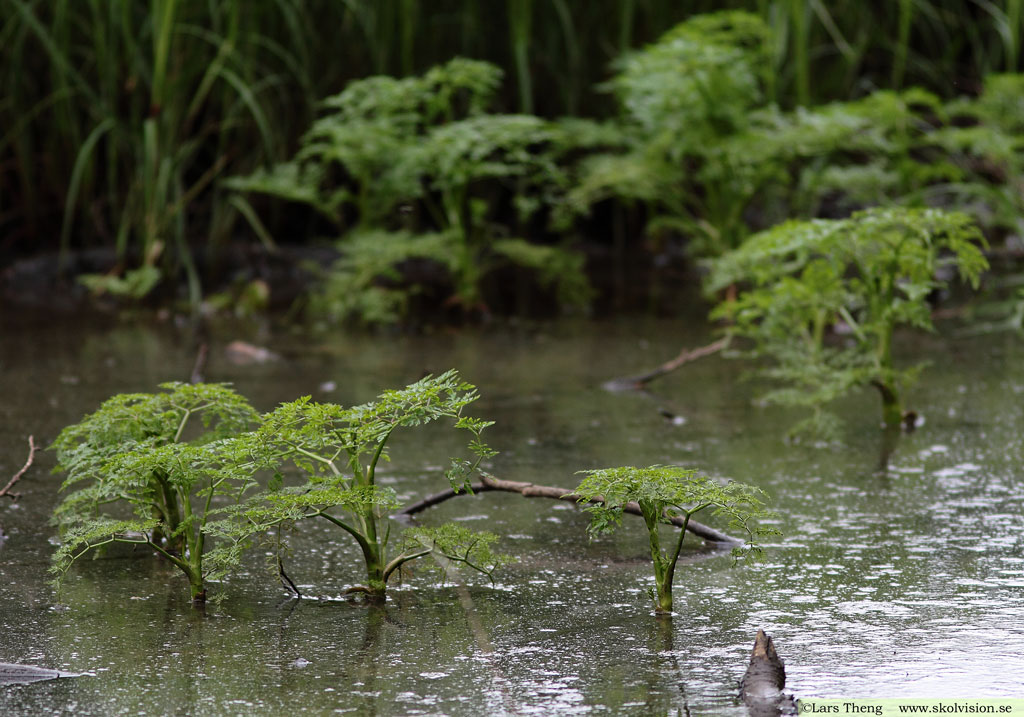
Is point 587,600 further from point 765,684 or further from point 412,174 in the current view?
point 412,174

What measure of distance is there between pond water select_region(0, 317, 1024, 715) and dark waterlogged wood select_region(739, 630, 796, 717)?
0.12 ft

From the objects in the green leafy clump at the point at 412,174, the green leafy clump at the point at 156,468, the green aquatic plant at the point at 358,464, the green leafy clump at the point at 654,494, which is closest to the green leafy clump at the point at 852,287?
the green leafy clump at the point at 654,494

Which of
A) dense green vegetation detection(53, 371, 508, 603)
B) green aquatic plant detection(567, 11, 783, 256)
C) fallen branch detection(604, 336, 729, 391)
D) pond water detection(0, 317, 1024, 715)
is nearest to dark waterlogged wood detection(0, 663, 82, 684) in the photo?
pond water detection(0, 317, 1024, 715)

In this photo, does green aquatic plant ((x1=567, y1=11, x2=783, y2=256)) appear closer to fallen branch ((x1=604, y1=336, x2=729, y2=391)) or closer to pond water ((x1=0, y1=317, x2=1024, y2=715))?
fallen branch ((x1=604, y1=336, x2=729, y2=391))

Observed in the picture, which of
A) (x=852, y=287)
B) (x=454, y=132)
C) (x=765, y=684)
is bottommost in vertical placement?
(x=765, y=684)

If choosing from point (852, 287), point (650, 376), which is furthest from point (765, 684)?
point (650, 376)

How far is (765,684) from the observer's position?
2131 mm

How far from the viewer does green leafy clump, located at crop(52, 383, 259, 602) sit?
253 centimetres

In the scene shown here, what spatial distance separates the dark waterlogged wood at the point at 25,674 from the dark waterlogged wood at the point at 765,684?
113 cm

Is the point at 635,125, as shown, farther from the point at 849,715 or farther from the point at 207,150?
the point at 849,715

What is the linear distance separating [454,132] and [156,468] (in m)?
4.16

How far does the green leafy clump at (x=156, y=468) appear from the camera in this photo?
2533 millimetres

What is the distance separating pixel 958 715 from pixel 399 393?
3.70 feet

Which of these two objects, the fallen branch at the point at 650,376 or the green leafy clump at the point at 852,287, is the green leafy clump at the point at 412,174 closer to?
the fallen branch at the point at 650,376
